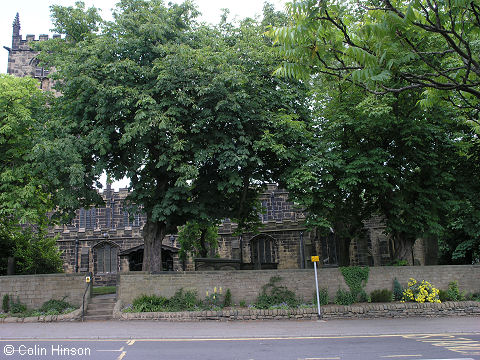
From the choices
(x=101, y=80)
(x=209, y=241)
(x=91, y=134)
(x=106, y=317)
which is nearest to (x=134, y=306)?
(x=106, y=317)

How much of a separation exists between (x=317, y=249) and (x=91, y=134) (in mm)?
22010

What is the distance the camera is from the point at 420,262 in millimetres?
31609

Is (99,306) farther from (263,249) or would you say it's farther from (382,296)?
(263,249)

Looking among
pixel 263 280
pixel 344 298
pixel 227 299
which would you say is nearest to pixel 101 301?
pixel 227 299

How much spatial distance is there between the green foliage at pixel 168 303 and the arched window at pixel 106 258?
1813cm

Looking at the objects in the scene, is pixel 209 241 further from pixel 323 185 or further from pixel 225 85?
pixel 225 85

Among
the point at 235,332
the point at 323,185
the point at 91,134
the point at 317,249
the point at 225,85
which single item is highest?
the point at 225,85

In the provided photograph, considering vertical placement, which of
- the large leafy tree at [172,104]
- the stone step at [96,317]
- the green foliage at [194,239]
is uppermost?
the large leafy tree at [172,104]

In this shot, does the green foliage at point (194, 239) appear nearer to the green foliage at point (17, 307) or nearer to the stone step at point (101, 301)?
the stone step at point (101, 301)

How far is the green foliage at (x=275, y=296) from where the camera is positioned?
18672mm

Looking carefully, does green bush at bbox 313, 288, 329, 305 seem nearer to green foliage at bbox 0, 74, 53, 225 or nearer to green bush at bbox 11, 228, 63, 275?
green foliage at bbox 0, 74, 53, 225

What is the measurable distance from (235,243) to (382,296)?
16.3 meters

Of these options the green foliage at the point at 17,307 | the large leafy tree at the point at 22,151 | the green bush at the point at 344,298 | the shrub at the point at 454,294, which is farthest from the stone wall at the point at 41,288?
the shrub at the point at 454,294

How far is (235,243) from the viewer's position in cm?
3422
